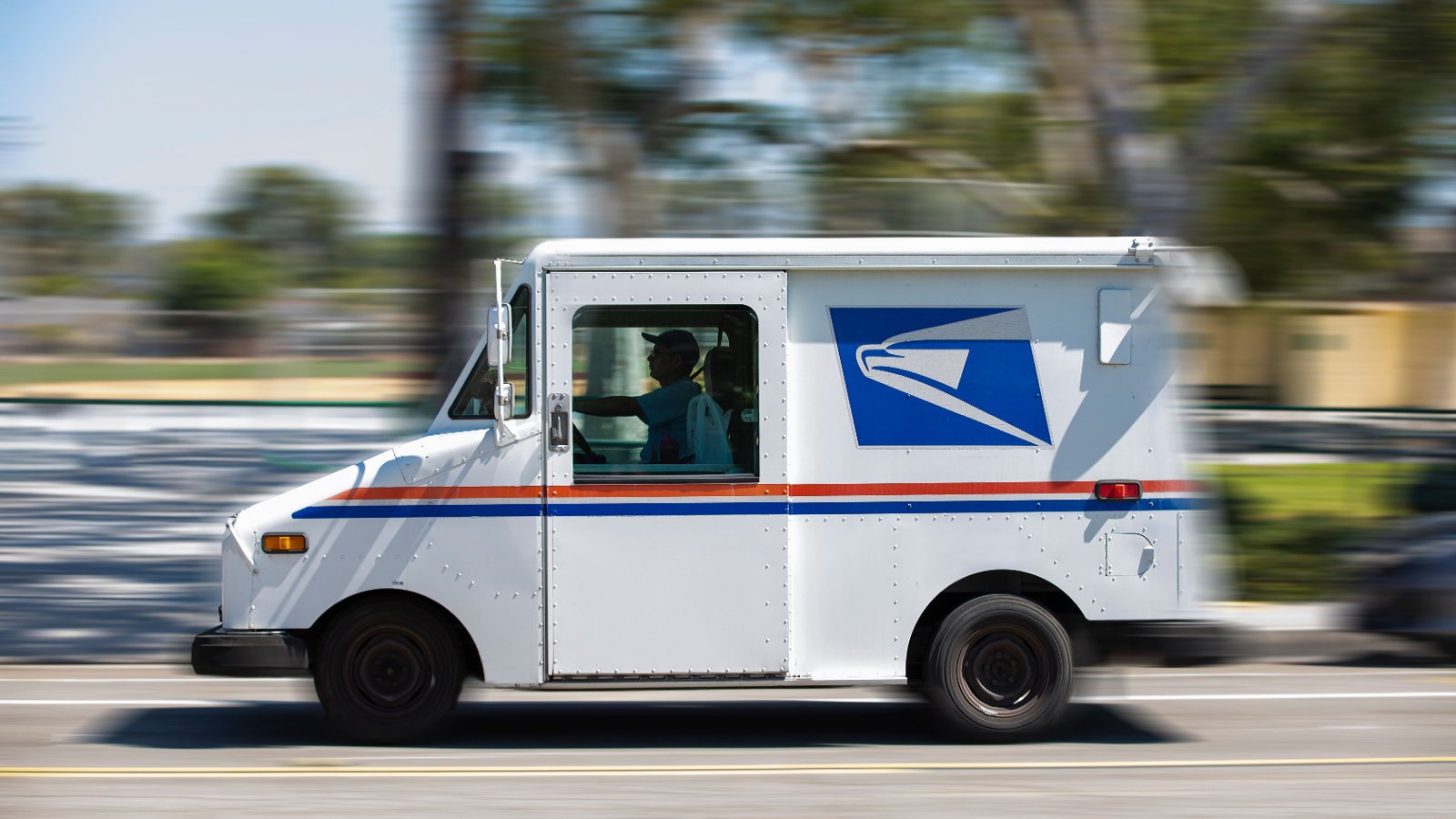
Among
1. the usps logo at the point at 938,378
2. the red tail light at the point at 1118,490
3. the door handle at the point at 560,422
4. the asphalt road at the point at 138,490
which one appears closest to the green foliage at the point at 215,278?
the asphalt road at the point at 138,490

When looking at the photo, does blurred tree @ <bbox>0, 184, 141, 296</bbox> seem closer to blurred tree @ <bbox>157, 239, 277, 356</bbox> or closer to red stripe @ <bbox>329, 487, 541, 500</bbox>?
blurred tree @ <bbox>157, 239, 277, 356</bbox>

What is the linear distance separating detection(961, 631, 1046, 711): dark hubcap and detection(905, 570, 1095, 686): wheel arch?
0.63 ft

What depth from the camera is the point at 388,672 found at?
676 cm

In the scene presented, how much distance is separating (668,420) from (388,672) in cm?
175

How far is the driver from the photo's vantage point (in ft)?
21.7

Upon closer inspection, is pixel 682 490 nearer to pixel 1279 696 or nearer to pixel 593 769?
pixel 593 769

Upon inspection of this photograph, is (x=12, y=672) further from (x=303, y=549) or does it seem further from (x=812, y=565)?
(x=812, y=565)

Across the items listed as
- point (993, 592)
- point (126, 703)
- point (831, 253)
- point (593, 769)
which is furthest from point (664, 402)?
point (126, 703)

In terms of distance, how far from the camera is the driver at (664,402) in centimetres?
662

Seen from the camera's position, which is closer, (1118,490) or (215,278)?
(1118,490)

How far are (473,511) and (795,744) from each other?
1905 mm

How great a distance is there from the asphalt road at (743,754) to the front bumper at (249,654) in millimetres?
418

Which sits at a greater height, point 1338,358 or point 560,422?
point 1338,358

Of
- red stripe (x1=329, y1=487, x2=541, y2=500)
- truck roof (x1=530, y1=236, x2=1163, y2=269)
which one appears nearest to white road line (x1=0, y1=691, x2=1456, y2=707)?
red stripe (x1=329, y1=487, x2=541, y2=500)
